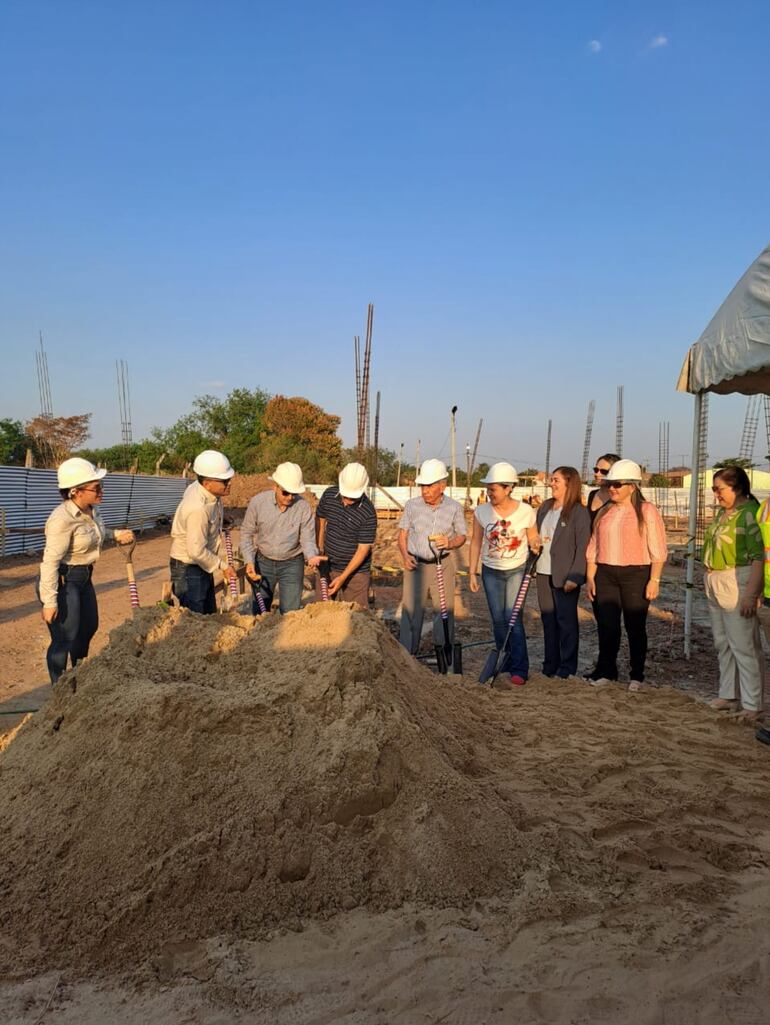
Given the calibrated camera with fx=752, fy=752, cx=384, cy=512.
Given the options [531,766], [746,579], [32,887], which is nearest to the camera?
[32,887]

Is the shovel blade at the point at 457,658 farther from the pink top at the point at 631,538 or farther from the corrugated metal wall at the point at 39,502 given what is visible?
the corrugated metal wall at the point at 39,502

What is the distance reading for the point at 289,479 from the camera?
18.9 feet

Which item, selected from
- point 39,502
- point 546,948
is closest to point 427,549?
point 546,948

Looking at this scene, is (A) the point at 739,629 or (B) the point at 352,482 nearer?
(A) the point at 739,629

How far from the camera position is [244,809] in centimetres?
281

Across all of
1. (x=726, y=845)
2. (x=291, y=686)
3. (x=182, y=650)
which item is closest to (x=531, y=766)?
(x=726, y=845)

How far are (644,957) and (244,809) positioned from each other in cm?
144

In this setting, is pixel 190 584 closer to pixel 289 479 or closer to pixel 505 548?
pixel 289 479

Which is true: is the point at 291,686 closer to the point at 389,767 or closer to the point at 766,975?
the point at 389,767

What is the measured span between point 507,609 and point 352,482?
5.24ft

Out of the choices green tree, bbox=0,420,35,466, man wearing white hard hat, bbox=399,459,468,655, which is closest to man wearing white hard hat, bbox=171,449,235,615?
man wearing white hard hat, bbox=399,459,468,655

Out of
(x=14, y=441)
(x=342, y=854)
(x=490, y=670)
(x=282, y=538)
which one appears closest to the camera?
(x=342, y=854)

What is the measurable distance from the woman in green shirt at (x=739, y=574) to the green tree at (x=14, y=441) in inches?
1266

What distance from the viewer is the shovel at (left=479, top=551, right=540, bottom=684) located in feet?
19.2
